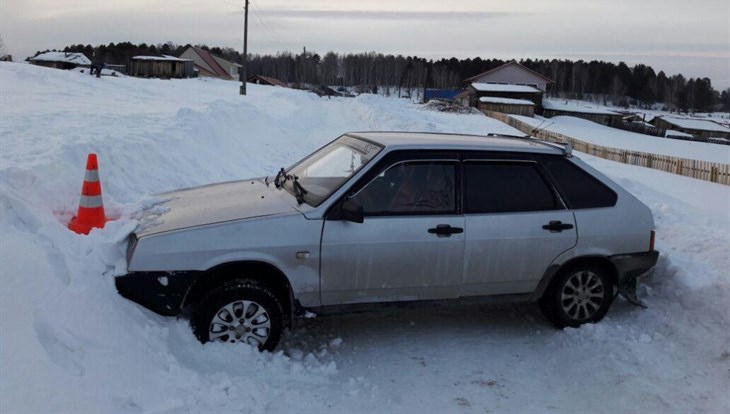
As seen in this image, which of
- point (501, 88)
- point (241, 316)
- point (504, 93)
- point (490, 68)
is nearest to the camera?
point (241, 316)

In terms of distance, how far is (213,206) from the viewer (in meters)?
4.77

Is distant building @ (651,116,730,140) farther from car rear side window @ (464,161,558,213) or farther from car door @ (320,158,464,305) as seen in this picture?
Result: car door @ (320,158,464,305)

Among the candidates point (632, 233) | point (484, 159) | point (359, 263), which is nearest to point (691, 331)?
point (632, 233)

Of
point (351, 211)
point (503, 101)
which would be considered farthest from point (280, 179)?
point (503, 101)

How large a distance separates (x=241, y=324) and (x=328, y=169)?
5.29ft

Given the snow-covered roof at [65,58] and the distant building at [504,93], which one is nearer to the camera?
the snow-covered roof at [65,58]

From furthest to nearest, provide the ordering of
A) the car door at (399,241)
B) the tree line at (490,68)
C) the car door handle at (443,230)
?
the tree line at (490,68), the car door handle at (443,230), the car door at (399,241)

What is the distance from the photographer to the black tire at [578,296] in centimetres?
504

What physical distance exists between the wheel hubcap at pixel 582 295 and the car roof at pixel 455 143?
1107mm

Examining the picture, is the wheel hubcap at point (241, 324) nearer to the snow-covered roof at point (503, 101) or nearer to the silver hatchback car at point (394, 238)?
the silver hatchback car at point (394, 238)

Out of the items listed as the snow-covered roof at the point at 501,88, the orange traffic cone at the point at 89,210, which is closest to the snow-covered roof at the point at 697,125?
the snow-covered roof at the point at 501,88

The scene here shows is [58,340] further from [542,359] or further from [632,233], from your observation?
[632,233]

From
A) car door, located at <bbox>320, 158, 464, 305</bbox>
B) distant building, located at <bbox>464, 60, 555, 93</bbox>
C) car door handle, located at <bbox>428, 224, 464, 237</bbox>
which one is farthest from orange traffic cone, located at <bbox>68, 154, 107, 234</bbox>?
distant building, located at <bbox>464, 60, 555, 93</bbox>

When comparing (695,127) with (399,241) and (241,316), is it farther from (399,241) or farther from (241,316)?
(241,316)
